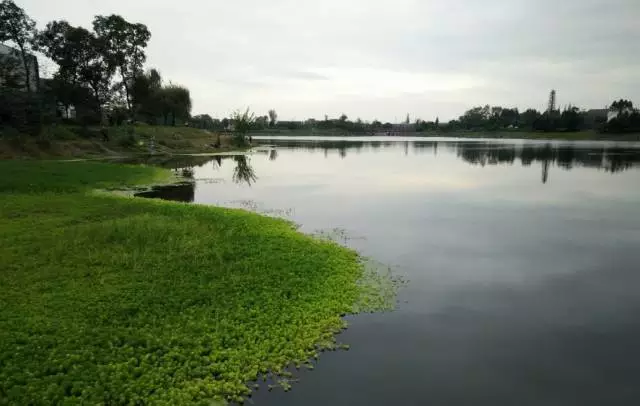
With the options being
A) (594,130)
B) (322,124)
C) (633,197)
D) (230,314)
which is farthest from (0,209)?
(322,124)

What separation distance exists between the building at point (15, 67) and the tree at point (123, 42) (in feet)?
31.2

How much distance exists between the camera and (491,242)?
14727 mm

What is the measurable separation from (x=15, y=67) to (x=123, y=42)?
19105mm

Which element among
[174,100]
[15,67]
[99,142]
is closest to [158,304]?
[99,142]

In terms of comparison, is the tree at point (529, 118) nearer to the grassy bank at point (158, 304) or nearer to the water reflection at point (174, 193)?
the water reflection at point (174, 193)

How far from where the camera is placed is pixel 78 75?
A: 6041 cm

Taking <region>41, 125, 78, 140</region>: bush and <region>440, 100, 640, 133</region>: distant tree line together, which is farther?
<region>440, 100, 640, 133</region>: distant tree line

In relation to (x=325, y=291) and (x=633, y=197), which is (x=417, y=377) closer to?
(x=325, y=291)

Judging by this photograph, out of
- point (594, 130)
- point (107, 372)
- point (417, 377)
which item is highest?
point (594, 130)

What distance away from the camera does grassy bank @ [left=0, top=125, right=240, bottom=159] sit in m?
36.9

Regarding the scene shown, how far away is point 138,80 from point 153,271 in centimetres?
6747

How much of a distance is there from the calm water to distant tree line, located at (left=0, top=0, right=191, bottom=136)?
30.0 meters

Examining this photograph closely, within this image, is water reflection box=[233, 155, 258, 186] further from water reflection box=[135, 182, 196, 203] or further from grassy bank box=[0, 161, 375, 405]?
grassy bank box=[0, 161, 375, 405]

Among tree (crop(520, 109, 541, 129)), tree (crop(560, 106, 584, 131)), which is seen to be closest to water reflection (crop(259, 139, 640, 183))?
tree (crop(560, 106, 584, 131))
